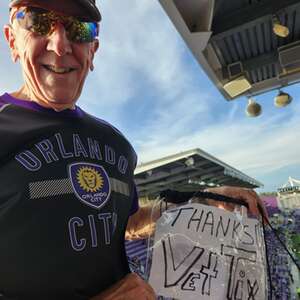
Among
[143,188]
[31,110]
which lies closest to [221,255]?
[31,110]

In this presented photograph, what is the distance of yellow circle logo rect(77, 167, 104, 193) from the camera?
86cm

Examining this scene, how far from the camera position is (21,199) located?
0.77 m

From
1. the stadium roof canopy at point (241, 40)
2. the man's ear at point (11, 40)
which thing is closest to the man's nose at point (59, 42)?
the man's ear at point (11, 40)

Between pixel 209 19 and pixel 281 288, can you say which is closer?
pixel 281 288

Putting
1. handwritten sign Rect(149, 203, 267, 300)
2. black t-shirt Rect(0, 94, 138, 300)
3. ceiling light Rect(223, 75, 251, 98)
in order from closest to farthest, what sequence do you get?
1. black t-shirt Rect(0, 94, 138, 300)
2. handwritten sign Rect(149, 203, 267, 300)
3. ceiling light Rect(223, 75, 251, 98)

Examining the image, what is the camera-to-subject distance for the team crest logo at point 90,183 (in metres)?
0.85

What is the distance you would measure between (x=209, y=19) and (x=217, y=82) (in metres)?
1.27

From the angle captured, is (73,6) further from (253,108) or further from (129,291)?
(253,108)

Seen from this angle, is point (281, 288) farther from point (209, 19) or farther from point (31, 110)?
point (209, 19)

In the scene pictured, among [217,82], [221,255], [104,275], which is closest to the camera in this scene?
[104,275]

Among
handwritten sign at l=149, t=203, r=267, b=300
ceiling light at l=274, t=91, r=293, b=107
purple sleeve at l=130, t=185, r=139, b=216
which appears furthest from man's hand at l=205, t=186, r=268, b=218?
ceiling light at l=274, t=91, r=293, b=107

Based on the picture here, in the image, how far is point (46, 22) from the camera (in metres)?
0.91

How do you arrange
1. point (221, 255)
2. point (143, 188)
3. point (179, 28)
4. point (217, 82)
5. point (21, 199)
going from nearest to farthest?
point (21, 199) < point (221, 255) < point (179, 28) < point (217, 82) < point (143, 188)

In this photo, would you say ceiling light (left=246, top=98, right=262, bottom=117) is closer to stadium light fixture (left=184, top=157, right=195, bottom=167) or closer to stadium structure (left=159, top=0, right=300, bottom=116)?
stadium structure (left=159, top=0, right=300, bottom=116)
